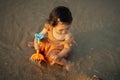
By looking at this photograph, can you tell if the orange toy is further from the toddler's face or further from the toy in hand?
the toddler's face

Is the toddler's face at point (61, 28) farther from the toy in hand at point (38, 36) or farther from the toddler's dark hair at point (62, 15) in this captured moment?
the toy in hand at point (38, 36)

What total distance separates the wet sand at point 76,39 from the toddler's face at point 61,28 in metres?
0.33

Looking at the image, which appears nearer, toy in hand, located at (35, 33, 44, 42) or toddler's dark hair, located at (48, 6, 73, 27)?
toddler's dark hair, located at (48, 6, 73, 27)

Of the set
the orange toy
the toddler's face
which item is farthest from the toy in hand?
the toddler's face

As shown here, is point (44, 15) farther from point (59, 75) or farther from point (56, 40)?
point (59, 75)

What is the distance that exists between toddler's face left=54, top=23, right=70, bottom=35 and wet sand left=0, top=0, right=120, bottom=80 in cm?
33

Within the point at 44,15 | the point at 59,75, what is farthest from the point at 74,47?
the point at 44,15

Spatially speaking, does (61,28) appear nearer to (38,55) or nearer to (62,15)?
(62,15)

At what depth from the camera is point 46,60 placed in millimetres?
2201

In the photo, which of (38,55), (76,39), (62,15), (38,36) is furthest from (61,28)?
(76,39)

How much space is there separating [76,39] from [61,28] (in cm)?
53

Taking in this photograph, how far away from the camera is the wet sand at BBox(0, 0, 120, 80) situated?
2.10 metres

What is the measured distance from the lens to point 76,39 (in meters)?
2.52

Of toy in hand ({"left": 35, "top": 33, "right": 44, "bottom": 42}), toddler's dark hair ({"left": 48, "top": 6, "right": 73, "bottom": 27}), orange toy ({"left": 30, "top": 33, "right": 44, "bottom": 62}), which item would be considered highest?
toddler's dark hair ({"left": 48, "top": 6, "right": 73, "bottom": 27})
